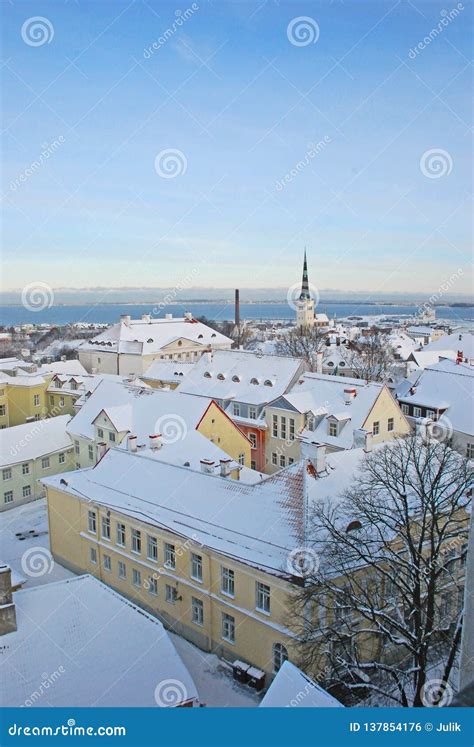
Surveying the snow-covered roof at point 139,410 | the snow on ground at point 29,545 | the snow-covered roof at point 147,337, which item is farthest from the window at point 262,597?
the snow-covered roof at point 147,337

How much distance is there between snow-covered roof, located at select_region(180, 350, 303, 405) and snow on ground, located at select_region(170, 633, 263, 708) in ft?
48.4

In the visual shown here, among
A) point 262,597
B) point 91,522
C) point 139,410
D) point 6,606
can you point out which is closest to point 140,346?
A: point 139,410

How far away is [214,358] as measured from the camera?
31.4 metres

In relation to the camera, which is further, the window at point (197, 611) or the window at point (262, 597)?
the window at point (197, 611)

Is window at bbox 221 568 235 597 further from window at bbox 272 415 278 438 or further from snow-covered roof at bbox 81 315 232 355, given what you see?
snow-covered roof at bbox 81 315 232 355

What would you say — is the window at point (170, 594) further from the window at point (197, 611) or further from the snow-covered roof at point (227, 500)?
the snow-covered roof at point (227, 500)

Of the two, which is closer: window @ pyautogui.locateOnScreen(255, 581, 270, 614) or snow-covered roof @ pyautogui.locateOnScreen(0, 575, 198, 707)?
snow-covered roof @ pyautogui.locateOnScreen(0, 575, 198, 707)

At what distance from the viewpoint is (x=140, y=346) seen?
46.9m

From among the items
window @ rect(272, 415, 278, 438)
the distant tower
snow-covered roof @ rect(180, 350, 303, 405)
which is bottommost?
window @ rect(272, 415, 278, 438)

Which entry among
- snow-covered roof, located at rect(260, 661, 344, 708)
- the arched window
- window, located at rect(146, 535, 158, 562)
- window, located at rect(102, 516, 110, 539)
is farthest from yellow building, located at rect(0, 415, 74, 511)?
snow-covered roof, located at rect(260, 661, 344, 708)

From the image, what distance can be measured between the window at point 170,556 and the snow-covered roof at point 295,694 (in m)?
6.60

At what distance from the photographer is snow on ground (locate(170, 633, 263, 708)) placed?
1170 cm

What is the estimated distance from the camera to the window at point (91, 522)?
53.6 feet
